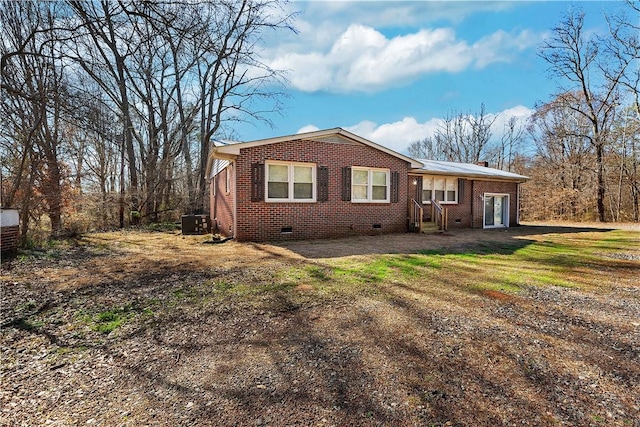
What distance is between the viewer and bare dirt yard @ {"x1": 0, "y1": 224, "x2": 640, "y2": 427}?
1989 millimetres

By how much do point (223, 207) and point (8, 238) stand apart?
5980 mm

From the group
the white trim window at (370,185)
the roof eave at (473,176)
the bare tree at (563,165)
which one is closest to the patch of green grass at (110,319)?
the white trim window at (370,185)

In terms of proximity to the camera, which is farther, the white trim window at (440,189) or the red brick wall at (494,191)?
the red brick wall at (494,191)

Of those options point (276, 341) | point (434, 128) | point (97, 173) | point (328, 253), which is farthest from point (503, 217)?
point (97, 173)

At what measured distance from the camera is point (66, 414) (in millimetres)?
1964

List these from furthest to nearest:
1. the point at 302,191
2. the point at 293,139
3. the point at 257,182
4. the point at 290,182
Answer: the point at 302,191 → the point at 290,182 → the point at 293,139 → the point at 257,182

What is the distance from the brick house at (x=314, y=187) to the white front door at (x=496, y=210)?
4.13 meters

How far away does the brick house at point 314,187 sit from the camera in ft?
30.6

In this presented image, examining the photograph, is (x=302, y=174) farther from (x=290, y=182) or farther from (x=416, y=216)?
(x=416, y=216)

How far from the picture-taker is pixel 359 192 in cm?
1113

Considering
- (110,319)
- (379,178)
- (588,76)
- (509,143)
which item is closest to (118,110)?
(379,178)

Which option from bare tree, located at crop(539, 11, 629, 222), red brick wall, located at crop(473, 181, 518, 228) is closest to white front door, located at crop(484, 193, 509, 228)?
red brick wall, located at crop(473, 181, 518, 228)

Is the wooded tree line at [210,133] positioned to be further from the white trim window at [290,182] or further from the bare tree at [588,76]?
the white trim window at [290,182]

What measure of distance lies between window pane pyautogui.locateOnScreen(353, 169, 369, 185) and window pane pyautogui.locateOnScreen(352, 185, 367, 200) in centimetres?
15
